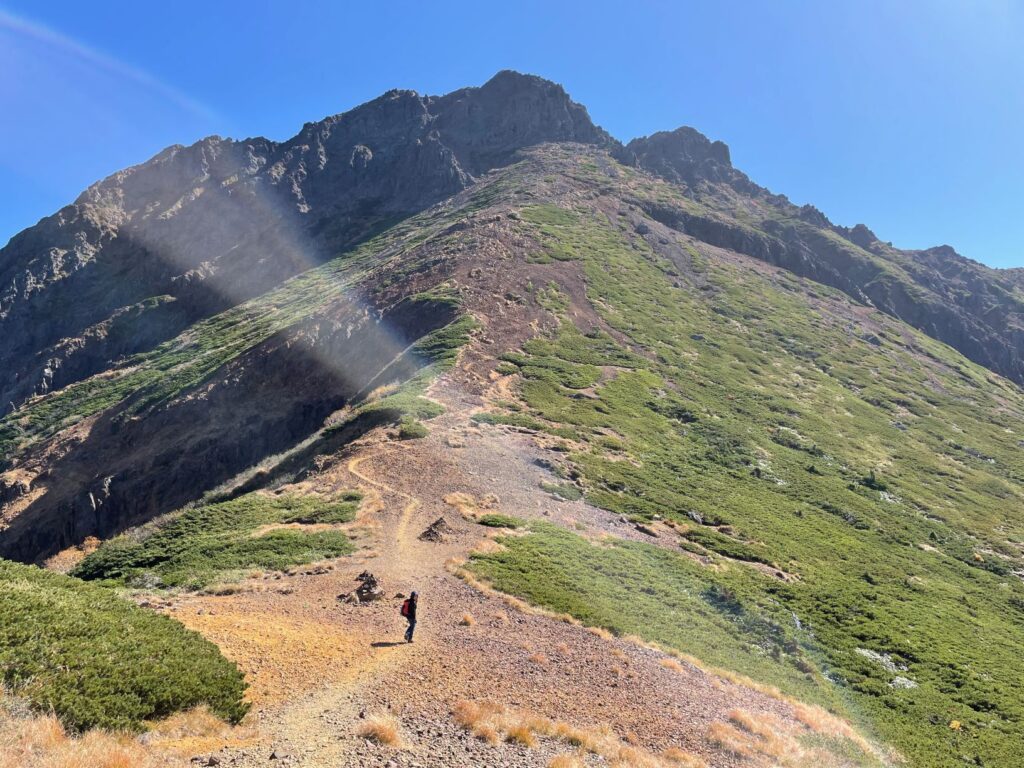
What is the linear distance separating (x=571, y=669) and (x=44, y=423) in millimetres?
92966

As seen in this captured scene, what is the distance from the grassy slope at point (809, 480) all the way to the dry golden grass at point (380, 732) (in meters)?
10.5

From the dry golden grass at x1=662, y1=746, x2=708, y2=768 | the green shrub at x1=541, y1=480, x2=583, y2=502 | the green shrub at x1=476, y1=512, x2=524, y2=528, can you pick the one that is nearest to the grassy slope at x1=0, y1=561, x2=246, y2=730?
the dry golden grass at x1=662, y1=746, x2=708, y2=768

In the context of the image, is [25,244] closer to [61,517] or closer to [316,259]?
[316,259]

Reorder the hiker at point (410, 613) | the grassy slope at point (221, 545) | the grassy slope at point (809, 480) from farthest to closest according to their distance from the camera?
1. the grassy slope at point (809, 480)
2. the grassy slope at point (221, 545)
3. the hiker at point (410, 613)

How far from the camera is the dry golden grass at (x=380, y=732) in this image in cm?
1134

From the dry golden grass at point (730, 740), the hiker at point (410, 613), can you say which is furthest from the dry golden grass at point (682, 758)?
the hiker at point (410, 613)

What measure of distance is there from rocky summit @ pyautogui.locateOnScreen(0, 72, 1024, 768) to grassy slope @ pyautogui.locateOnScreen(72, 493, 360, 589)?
0.23 m

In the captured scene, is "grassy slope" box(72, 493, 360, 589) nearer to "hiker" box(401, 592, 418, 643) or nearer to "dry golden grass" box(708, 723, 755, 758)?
"hiker" box(401, 592, 418, 643)

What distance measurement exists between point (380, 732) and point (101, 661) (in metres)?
5.43

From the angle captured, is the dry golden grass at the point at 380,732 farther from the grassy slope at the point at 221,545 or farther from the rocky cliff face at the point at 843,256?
the rocky cliff face at the point at 843,256

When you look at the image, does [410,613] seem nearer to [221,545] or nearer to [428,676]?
[428,676]

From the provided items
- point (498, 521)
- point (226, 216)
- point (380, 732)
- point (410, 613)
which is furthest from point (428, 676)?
point (226, 216)

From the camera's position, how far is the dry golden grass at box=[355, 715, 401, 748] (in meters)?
11.3

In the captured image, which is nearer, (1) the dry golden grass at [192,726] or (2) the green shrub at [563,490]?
(1) the dry golden grass at [192,726]
